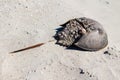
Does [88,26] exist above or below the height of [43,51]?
above

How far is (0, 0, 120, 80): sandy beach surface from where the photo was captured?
4.36 m

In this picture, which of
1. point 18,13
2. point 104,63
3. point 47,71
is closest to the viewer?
point 47,71

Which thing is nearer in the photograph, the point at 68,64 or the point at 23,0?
the point at 68,64

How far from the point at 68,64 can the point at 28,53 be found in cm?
68

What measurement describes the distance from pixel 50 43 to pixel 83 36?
58cm

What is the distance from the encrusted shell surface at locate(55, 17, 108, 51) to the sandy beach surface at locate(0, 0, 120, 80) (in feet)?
0.35

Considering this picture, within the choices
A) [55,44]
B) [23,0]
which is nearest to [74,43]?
[55,44]

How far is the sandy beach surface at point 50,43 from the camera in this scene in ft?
14.3

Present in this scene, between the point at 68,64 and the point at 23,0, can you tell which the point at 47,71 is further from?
the point at 23,0

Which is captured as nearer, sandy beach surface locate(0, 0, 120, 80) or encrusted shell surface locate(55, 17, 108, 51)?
sandy beach surface locate(0, 0, 120, 80)

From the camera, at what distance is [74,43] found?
4871 millimetres

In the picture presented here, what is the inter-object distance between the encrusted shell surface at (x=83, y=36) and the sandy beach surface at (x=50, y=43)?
0.11 metres

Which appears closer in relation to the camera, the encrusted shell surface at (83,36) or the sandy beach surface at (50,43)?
the sandy beach surface at (50,43)

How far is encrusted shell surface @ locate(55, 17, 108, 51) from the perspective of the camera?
16.0 feet
